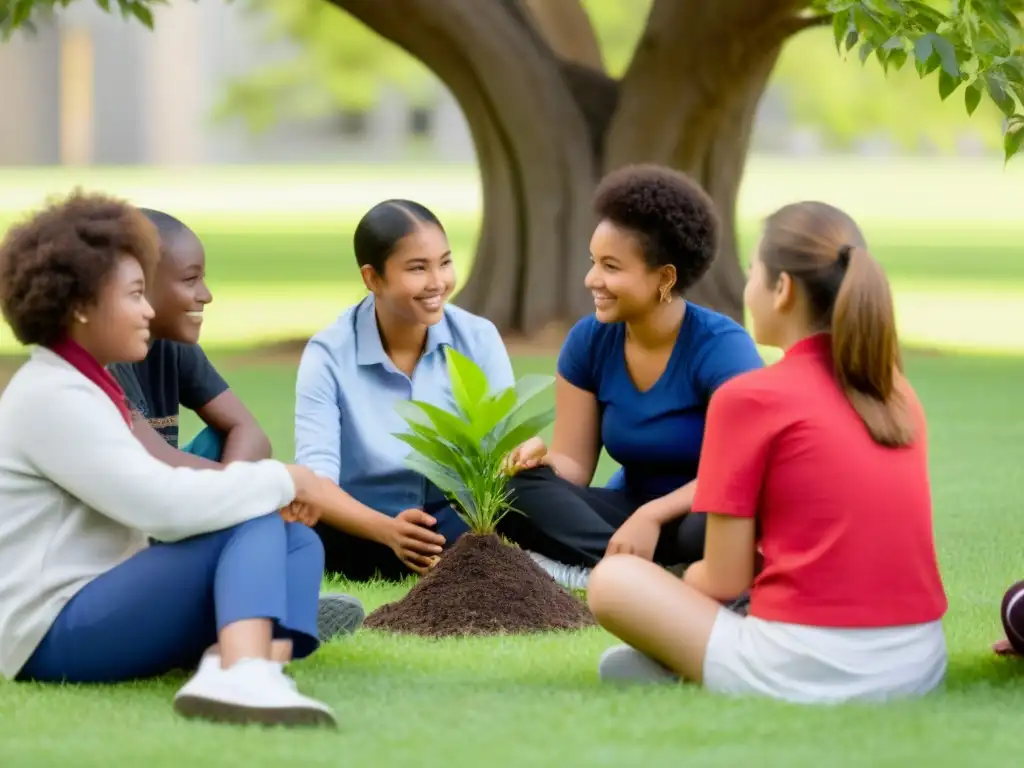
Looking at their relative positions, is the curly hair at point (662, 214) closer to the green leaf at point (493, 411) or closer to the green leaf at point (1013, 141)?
the green leaf at point (493, 411)

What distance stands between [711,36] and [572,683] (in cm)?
886

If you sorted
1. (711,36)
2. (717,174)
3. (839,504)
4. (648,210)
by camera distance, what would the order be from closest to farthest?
(839,504) < (648,210) < (711,36) < (717,174)

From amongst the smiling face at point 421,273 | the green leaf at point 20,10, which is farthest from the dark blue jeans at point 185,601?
the green leaf at point 20,10

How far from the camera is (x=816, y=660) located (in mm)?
3883

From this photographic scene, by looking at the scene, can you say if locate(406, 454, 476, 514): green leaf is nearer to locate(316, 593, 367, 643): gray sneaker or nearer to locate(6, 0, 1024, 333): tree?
locate(316, 593, 367, 643): gray sneaker

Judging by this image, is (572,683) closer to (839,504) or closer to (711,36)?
(839,504)

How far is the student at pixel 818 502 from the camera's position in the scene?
3840 millimetres

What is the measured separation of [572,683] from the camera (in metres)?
4.31

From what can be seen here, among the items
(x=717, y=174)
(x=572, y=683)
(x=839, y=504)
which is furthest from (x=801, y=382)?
(x=717, y=174)

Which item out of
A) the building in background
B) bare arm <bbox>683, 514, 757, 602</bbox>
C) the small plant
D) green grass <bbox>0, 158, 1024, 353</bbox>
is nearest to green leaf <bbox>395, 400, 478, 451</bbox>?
the small plant

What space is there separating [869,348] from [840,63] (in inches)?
1315

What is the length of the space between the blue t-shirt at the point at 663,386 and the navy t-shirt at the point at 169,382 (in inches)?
43.1

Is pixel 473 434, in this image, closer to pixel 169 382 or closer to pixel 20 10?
pixel 169 382

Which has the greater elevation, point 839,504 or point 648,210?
point 648,210
